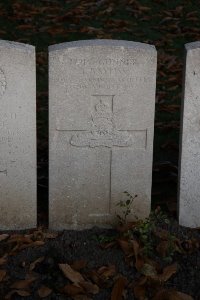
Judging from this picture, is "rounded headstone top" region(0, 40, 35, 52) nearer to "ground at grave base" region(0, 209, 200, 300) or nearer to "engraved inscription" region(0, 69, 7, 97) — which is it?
"engraved inscription" region(0, 69, 7, 97)

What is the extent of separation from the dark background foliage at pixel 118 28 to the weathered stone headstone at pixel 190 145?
188 cm

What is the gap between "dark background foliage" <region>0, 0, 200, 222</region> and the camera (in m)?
7.61

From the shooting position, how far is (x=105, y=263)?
4.44 metres

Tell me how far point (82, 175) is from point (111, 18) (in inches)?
241

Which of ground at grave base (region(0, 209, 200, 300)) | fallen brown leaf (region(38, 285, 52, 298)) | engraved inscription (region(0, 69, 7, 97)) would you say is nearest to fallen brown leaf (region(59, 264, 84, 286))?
ground at grave base (region(0, 209, 200, 300))

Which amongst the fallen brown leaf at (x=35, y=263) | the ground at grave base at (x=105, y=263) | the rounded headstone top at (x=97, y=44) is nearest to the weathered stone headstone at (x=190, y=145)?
the ground at grave base at (x=105, y=263)

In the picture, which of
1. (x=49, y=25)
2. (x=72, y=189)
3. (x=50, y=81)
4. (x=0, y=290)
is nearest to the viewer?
(x=0, y=290)

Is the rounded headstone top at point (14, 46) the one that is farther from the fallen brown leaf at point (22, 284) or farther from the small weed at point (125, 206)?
the fallen brown leaf at point (22, 284)

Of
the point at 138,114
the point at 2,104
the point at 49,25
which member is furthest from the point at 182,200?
the point at 49,25

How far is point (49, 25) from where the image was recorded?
10.3 m

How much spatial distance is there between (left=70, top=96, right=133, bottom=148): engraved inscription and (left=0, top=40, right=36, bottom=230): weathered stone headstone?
0.36 meters

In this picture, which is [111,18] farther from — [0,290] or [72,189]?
[0,290]

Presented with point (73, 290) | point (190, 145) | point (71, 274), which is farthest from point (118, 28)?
point (73, 290)

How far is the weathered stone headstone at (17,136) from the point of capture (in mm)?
4531
